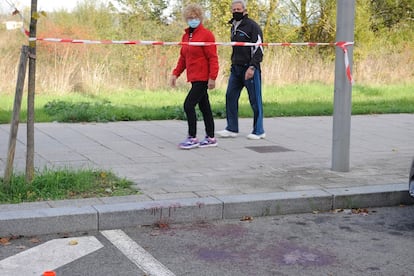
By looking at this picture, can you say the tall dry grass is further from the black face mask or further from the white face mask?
the white face mask

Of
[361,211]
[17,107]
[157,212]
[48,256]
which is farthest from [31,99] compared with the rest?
[361,211]

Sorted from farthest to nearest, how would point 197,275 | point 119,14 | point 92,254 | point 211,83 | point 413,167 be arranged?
point 119,14 → point 211,83 → point 413,167 → point 92,254 → point 197,275

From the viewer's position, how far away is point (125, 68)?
16703 millimetres

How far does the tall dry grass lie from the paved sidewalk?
4.58m

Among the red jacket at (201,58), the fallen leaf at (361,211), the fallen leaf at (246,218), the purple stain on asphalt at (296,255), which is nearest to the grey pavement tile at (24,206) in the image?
the fallen leaf at (246,218)

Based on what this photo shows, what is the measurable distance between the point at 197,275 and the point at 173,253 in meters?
0.50

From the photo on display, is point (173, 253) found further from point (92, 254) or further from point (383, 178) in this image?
point (383, 178)

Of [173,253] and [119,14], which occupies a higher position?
[119,14]

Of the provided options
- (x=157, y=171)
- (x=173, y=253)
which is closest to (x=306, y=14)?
(x=157, y=171)

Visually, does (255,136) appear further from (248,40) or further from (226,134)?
(248,40)

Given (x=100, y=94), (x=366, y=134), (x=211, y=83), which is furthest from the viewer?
(x=100, y=94)

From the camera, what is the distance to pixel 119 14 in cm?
2419

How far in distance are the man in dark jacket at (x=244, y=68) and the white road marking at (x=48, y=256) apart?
474cm

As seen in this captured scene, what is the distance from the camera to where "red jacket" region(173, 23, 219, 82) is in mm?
8781
